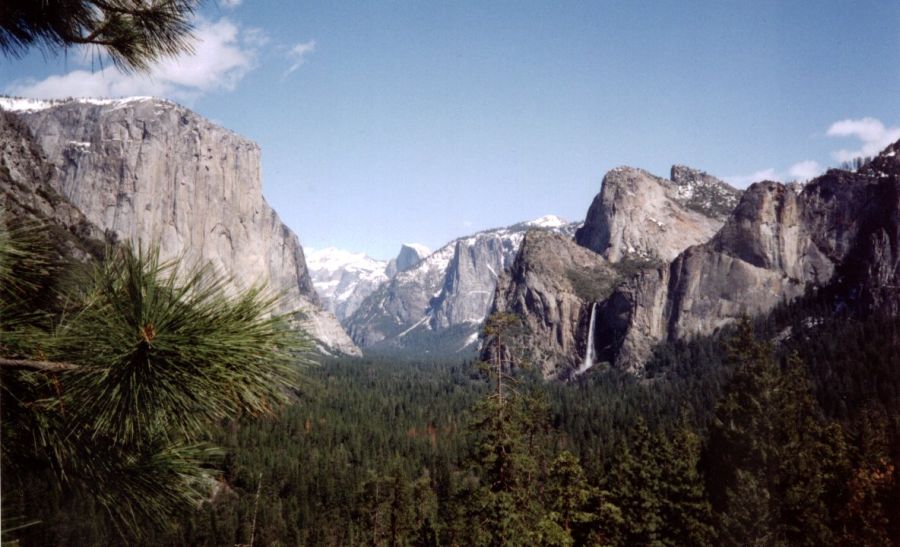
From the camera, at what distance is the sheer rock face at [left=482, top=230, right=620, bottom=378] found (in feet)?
563

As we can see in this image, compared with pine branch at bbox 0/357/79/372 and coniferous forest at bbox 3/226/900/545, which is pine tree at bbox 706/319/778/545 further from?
pine branch at bbox 0/357/79/372

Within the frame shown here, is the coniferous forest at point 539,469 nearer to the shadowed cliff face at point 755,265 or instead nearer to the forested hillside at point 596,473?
Result: the forested hillside at point 596,473

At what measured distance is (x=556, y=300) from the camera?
181m

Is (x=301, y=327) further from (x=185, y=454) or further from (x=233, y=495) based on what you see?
(x=233, y=495)

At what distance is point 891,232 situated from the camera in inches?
4456

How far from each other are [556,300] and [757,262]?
61.4m

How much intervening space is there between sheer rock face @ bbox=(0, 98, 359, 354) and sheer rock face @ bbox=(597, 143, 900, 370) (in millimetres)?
104091

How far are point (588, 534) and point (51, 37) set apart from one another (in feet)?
90.0

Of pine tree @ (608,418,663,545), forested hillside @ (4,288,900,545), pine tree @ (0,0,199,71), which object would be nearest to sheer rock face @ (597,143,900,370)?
forested hillside @ (4,288,900,545)

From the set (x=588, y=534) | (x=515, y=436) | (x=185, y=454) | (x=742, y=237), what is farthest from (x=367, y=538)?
(x=742, y=237)

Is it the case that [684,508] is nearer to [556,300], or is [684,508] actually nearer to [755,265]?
[755,265]

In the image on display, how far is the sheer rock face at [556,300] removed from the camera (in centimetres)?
17150

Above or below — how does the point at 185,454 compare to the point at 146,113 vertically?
below

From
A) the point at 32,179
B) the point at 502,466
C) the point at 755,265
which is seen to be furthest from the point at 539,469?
the point at 755,265
